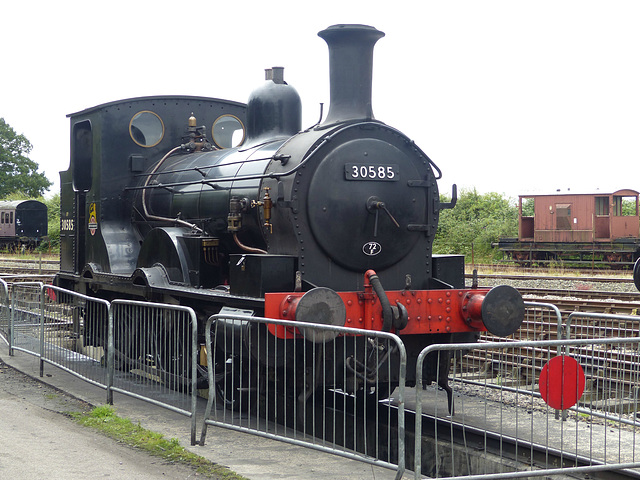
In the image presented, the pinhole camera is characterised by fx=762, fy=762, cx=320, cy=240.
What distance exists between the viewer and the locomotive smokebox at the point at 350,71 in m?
6.52

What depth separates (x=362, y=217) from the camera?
20.9 ft

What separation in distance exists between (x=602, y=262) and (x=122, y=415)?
23.0 m

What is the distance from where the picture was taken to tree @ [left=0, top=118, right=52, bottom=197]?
198 ft

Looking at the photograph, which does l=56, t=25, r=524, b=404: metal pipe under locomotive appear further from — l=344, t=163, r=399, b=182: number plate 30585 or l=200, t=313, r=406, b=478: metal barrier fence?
l=200, t=313, r=406, b=478: metal barrier fence

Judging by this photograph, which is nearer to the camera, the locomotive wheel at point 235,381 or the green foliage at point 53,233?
the locomotive wheel at point 235,381

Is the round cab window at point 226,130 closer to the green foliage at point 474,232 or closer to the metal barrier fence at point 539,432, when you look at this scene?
the metal barrier fence at point 539,432

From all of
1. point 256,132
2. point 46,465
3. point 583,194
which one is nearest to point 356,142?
point 256,132

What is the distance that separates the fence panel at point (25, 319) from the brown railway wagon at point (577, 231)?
21886mm

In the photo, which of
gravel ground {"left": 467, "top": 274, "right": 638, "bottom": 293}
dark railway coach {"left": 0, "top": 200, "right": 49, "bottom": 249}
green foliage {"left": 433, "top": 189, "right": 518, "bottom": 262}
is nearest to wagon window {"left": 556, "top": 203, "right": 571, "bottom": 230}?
green foliage {"left": 433, "top": 189, "right": 518, "bottom": 262}

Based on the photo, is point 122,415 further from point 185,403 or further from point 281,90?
point 281,90

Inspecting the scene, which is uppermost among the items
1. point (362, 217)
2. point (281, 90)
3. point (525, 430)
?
point (281, 90)

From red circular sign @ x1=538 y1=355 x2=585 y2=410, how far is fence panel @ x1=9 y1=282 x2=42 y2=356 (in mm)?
5795

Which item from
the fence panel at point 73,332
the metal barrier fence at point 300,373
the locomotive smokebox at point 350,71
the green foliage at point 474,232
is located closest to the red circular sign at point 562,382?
A: the metal barrier fence at point 300,373

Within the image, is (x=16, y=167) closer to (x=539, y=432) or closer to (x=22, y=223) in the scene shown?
(x=22, y=223)
